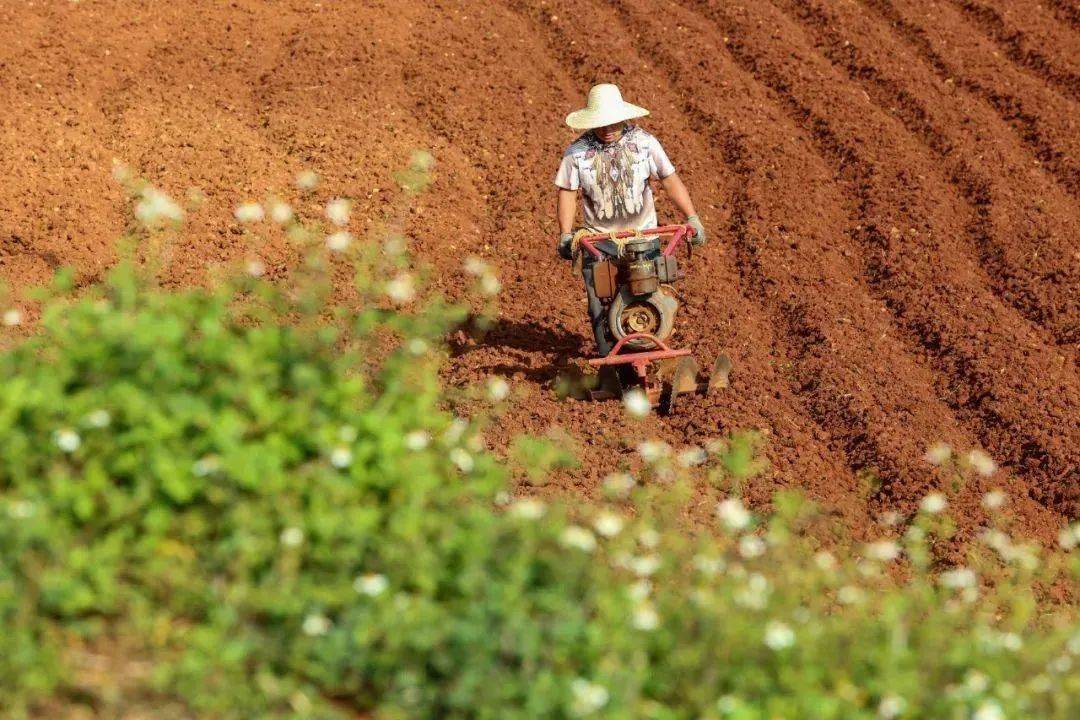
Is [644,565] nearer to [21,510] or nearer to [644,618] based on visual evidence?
[644,618]

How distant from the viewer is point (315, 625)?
391 centimetres

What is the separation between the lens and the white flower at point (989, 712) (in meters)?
3.81

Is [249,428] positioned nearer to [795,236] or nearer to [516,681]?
[516,681]

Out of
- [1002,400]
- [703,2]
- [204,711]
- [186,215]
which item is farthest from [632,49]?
[204,711]

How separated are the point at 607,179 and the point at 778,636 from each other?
404 centimetres

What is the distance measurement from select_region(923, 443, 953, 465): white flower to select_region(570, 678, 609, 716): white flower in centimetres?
378

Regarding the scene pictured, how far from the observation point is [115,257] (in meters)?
9.02

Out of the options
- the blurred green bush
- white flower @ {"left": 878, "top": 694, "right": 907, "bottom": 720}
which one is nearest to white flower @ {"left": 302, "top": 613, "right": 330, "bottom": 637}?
the blurred green bush

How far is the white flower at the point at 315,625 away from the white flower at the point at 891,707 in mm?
1633

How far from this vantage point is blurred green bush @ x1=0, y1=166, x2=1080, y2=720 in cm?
391

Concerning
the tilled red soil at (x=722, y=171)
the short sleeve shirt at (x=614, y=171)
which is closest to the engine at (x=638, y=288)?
the short sleeve shirt at (x=614, y=171)

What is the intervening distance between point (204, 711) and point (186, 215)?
6228 mm

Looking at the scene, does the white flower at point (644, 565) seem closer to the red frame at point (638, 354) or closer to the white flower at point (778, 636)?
the white flower at point (778, 636)

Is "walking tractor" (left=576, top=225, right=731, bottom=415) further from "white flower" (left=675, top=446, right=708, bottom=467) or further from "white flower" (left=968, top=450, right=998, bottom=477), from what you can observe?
"white flower" (left=968, top=450, right=998, bottom=477)
